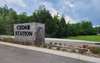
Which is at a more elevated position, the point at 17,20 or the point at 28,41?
the point at 17,20

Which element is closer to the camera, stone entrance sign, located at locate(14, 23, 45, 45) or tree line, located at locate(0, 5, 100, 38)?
stone entrance sign, located at locate(14, 23, 45, 45)

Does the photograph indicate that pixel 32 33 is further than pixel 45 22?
No

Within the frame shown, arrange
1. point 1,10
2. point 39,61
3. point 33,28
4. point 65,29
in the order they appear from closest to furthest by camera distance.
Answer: point 39,61 → point 33,28 → point 65,29 → point 1,10

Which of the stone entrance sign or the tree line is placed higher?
the tree line

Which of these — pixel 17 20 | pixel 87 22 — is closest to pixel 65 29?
pixel 17 20

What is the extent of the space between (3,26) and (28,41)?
35.7 meters

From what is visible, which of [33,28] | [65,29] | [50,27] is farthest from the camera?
[65,29]

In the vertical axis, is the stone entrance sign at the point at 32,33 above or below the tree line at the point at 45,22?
below

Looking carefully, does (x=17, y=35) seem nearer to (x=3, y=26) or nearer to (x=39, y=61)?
(x=39, y=61)

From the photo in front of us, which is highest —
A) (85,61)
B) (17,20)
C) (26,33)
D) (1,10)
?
(1,10)

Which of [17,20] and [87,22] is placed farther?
[87,22]

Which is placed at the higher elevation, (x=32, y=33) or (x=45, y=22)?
(x=45, y=22)

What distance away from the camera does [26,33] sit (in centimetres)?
2975

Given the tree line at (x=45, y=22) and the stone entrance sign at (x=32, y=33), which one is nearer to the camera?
the stone entrance sign at (x=32, y=33)
